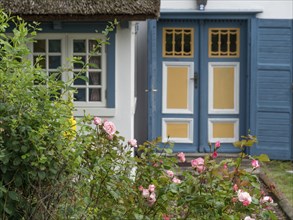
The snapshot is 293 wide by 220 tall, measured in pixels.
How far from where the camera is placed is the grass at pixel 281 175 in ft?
30.0

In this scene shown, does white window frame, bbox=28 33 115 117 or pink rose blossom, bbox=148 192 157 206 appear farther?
white window frame, bbox=28 33 115 117

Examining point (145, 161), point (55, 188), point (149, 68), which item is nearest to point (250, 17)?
point (149, 68)

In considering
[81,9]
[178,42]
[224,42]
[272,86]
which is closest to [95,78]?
[81,9]

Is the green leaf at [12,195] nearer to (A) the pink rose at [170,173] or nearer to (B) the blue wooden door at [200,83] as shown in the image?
(A) the pink rose at [170,173]

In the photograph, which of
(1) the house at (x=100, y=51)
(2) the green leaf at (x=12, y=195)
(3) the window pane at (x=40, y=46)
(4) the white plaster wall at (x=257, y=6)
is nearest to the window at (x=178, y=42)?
(4) the white plaster wall at (x=257, y=6)

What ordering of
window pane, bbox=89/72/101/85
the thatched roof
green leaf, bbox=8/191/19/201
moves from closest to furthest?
green leaf, bbox=8/191/19/201, the thatched roof, window pane, bbox=89/72/101/85

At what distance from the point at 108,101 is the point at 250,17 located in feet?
11.8

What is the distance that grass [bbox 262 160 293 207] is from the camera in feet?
30.0

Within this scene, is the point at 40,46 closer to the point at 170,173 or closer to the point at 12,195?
the point at 170,173

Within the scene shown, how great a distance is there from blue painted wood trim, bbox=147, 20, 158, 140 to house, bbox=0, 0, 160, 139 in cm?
242

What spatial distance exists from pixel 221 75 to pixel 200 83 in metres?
0.35

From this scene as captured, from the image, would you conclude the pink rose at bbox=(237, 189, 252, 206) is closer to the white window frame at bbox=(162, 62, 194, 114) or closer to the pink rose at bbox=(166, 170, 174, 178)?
the pink rose at bbox=(166, 170, 174, 178)

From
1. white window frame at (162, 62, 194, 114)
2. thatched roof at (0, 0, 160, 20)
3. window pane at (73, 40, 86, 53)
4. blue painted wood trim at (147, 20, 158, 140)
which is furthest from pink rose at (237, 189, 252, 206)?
white window frame at (162, 62, 194, 114)

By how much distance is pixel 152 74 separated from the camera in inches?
428
